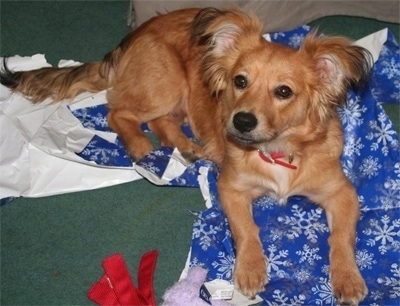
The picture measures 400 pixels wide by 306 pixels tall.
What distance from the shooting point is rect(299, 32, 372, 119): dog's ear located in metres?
2.85

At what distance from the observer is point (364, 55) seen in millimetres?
2865

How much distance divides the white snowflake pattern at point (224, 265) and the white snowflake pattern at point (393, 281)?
30.7 inches

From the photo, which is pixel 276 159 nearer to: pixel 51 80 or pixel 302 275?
pixel 302 275

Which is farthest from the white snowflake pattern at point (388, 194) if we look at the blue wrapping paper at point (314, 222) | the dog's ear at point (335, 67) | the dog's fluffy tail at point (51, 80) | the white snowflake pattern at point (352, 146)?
the dog's fluffy tail at point (51, 80)

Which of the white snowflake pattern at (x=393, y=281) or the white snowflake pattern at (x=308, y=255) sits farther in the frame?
the white snowflake pattern at (x=308, y=255)

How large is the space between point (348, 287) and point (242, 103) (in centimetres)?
104

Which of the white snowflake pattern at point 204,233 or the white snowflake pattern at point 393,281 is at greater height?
the white snowflake pattern at point 393,281

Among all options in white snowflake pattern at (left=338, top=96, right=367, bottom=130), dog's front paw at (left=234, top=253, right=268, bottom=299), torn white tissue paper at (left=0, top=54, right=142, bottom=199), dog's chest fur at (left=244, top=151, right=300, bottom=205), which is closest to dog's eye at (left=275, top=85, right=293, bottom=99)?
dog's chest fur at (left=244, top=151, right=300, bottom=205)

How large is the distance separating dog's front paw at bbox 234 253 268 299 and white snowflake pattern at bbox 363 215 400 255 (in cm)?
67

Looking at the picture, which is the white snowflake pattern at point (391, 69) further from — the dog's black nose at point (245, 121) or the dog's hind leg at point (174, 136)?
the dog's black nose at point (245, 121)

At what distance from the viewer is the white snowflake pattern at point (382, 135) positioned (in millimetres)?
3783

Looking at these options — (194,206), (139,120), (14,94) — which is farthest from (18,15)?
(194,206)

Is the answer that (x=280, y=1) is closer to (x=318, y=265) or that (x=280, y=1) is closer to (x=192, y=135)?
(x=192, y=135)

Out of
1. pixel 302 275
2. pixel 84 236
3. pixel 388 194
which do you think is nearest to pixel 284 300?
pixel 302 275
